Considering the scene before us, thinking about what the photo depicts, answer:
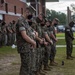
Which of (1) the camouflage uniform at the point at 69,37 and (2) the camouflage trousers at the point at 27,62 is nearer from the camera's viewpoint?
(2) the camouflage trousers at the point at 27,62

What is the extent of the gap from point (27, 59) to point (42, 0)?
4071 centimetres

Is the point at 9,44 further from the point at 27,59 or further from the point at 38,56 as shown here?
the point at 27,59

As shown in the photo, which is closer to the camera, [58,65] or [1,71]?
[1,71]

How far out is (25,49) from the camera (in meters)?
6.71

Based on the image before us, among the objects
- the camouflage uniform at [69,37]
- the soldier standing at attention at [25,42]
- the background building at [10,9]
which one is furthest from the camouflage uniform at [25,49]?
the background building at [10,9]

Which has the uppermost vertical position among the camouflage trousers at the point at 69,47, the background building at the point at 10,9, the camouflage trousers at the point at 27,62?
the background building at the point at 10,9

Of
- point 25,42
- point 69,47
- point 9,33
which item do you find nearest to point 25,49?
point 25,42

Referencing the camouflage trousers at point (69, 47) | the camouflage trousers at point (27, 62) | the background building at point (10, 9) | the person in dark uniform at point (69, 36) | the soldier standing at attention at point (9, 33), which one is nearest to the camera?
the camouflage trousers at point (27, 62)

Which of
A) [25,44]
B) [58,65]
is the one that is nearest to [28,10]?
[25,44]

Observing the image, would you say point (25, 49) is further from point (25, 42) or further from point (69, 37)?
point (69, 37)

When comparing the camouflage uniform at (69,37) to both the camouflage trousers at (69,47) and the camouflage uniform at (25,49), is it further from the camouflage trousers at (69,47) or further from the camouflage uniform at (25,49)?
the camouflage uniform at (25,49)

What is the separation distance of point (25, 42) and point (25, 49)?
0.15 m

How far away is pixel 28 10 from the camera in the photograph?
684cm

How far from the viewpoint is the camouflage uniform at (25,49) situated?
666 cm
